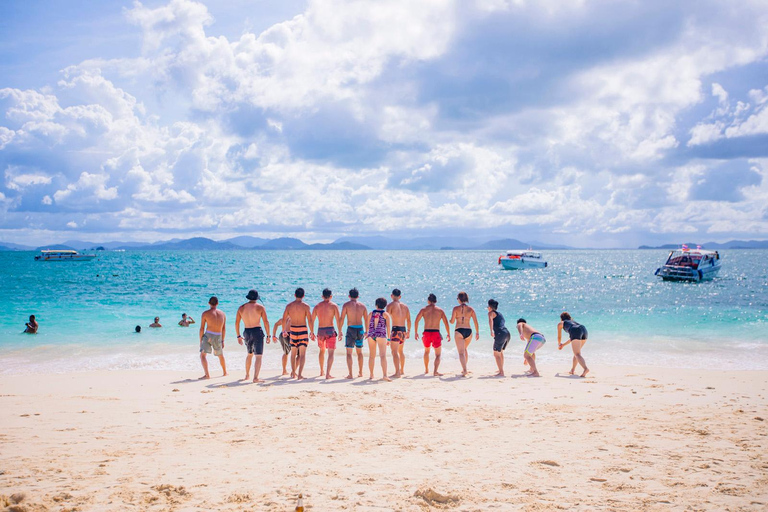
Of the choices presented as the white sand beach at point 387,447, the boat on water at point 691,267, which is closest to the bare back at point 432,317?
the white sand beach at point 387,447

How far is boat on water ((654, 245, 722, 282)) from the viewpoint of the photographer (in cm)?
4772

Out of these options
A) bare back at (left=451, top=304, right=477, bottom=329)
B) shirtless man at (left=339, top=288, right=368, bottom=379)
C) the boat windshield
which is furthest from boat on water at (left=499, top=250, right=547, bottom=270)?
shirtless man at (left=339, top=288, right=368, bottom=379)

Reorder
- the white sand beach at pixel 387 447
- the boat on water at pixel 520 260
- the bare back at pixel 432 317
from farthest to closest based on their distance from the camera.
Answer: the boat on water at pixel 520 260
the bare back at pixel 432 317
the white sand beach at pixel 387 447

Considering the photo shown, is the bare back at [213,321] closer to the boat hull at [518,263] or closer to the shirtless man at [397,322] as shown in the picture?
the shirtless man at [397,322]

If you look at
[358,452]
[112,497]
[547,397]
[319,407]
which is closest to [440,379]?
[547,397]

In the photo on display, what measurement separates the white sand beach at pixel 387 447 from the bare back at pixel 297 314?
1.49 meters

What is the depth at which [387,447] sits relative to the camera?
5.83 m

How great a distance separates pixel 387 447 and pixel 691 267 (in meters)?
52.9

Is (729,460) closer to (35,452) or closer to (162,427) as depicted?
(162,427)

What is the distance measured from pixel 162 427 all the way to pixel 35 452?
1494 mm

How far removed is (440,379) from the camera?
1027 centimetres

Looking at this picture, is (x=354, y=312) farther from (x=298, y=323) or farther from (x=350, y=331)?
(x=298, y=323)

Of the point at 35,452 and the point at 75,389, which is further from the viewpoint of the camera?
the point at 75,389

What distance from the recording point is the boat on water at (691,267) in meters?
47.7
